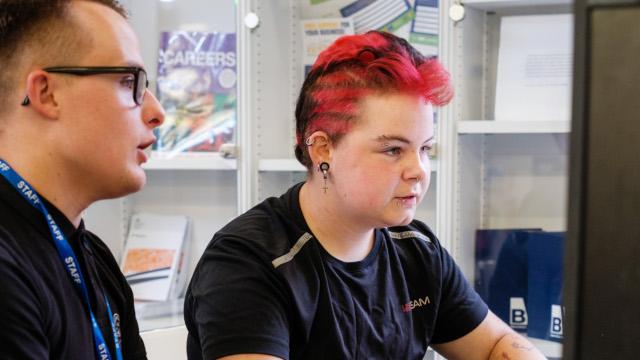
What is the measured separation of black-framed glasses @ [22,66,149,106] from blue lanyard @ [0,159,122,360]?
103mm

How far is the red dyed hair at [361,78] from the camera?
1.28m

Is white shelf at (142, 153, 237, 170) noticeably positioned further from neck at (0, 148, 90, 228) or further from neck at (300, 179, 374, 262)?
neck at (0, 148, 90, 228)

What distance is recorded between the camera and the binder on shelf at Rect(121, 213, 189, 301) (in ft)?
8.14

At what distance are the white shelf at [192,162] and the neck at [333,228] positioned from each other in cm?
101

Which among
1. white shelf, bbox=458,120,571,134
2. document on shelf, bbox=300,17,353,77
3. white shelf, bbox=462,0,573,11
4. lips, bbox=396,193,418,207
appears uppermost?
white shelf, bbox=462,0,573,11

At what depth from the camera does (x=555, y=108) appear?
2.11 meters

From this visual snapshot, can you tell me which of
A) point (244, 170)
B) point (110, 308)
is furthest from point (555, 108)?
point (110, 308)

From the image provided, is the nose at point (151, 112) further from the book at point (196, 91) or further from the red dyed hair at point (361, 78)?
the book at point (196, 91)

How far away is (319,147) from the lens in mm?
1339

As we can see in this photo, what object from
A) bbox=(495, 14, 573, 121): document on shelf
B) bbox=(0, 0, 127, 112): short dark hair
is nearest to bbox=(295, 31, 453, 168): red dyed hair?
bbox=(0, 0, 127, 112): short dark hair

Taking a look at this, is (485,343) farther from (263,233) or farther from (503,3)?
(503,3)

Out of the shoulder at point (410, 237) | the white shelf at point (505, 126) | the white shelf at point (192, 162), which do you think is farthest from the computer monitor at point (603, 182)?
the white shelf at point (192, 162)

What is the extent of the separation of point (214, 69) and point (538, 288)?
1.21 meters

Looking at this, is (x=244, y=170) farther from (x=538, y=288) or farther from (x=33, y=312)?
(x=33, y=312)
